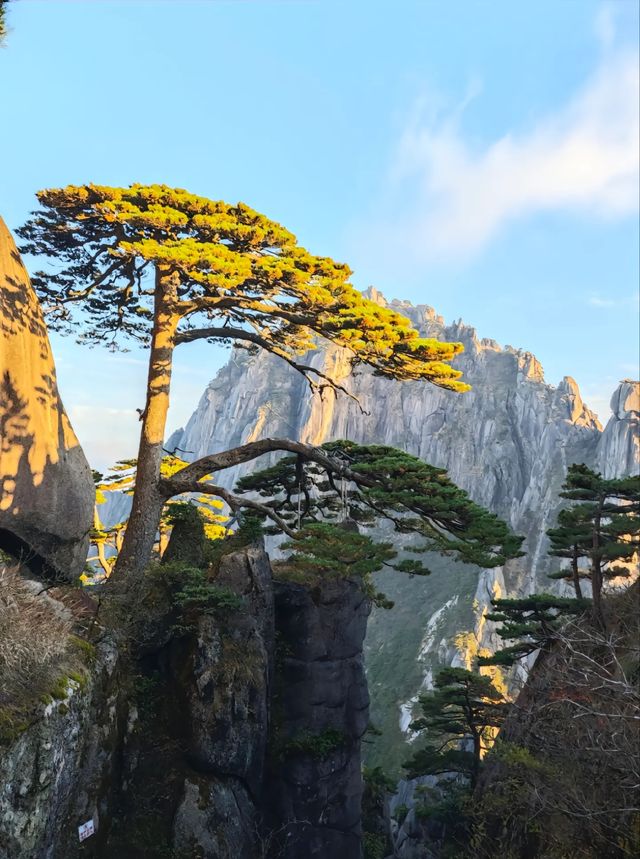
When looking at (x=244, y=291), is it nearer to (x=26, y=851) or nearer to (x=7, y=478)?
(x=7, y=478)

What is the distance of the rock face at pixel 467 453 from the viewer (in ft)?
310

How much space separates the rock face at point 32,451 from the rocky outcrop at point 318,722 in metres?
6.34

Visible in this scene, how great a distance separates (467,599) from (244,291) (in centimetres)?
10122

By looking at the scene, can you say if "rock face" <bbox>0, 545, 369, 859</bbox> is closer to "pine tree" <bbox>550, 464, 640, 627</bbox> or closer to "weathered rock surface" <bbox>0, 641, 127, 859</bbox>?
"weathered rock surface" <bbox>0, 641, 127, 859</bbox>

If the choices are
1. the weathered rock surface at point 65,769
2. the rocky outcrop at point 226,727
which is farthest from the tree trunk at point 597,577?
the weathered rock surface at point 65,769

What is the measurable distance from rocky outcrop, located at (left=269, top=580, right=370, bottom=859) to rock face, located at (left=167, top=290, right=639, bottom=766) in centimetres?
5684

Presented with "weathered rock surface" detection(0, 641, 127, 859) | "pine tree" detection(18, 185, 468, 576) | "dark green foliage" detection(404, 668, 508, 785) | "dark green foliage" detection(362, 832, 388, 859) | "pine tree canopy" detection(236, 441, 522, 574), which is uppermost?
"pine tree" detection(18, 185, 468, 576)

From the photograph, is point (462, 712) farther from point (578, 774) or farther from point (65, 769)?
point (65, 769)

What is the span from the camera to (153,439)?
1569cm

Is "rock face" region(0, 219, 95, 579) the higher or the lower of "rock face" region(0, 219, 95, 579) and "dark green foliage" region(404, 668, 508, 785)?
the higher

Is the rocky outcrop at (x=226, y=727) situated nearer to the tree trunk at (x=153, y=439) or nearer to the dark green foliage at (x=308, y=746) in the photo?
the dark green foliage at (x=308, y=746)

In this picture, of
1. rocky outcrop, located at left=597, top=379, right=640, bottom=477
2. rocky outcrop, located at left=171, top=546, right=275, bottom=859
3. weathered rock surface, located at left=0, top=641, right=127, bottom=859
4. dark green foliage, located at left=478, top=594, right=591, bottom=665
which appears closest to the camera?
weathered rock surface, located at left=0, top=641, right=127, bottom=859

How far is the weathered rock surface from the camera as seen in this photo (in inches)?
309

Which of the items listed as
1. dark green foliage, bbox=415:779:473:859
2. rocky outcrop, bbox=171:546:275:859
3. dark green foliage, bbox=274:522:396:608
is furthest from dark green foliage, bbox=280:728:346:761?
dark green foliage, bbox=274:522:396:608
